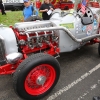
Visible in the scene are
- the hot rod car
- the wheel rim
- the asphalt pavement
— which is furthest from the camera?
the asphalt pavement

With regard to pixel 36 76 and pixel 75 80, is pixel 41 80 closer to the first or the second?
pixel 36 76

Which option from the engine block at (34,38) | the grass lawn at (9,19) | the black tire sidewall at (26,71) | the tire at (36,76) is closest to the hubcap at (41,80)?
the tire at (36,76)

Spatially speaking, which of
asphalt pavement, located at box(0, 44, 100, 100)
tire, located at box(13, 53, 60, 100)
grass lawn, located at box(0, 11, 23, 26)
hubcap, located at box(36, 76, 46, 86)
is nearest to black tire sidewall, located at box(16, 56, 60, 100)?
tire, located at box(13, 53, 60, 100)

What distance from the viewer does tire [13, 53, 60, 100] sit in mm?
2258

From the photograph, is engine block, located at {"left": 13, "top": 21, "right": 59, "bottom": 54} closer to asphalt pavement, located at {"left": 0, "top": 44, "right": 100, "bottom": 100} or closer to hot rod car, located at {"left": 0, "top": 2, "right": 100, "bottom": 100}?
hot rod car, located at {"left": 0, "top": 2, "right": 100, "bottom": 100}

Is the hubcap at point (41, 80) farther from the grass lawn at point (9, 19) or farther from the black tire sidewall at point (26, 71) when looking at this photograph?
the grass lawn at point (9, 19)

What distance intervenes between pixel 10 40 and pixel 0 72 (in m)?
0.57

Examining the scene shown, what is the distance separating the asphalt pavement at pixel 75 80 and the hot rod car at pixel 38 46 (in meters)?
0.33

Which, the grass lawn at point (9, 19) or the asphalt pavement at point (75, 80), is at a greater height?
the grass lawn at point (9, 19)

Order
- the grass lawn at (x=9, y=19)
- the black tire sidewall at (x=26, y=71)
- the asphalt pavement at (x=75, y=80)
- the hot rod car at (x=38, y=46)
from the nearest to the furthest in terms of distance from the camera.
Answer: the black tire sidewall at (x=26, y=71) → the hot rod car at (x=38, y=46) → the asphalt pavement at (x=75, y=80) → the grass lawn at (x=9, y=19)

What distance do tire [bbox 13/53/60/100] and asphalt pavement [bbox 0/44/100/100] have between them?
0.21 m

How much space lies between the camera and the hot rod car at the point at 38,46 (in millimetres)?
2361

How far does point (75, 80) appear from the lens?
3213 millimetres

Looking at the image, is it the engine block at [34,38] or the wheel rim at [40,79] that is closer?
the wheel rim at [40,79]
